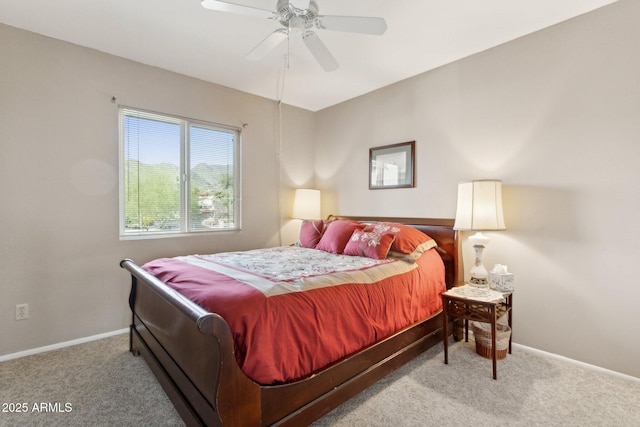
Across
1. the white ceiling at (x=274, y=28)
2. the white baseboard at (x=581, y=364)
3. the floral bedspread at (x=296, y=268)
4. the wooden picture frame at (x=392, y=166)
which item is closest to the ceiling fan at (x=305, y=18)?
the white ceiling at (x=274, y=28)

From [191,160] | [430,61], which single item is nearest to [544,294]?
[430,61]

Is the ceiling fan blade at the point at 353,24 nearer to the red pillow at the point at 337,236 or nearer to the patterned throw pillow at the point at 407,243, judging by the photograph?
the patterned throw pillow at the point at 407,243

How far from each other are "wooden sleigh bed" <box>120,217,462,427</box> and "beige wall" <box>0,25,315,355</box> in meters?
0.72

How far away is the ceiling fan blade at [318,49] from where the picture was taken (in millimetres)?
2031

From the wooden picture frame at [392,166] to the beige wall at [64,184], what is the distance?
7.43ft

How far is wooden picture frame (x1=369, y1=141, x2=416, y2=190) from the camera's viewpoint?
3.40 meters

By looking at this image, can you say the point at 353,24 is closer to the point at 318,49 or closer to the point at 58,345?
the point at 318,49

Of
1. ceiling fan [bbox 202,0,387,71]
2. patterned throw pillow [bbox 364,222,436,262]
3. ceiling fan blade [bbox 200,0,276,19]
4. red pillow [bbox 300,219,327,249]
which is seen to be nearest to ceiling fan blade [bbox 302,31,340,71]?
ceiling fan [bbox 202,0,387,71]

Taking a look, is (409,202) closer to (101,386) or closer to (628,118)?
(628,118)

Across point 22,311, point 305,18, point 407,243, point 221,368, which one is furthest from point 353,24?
point 22,311

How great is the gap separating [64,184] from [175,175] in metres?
0.98

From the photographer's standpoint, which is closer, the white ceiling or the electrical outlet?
the white ceiling

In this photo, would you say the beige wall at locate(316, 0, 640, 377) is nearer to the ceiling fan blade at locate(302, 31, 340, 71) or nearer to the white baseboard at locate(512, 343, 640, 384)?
the white baseboard at locate(512, 343, 640, 384)

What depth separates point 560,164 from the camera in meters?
2.42
